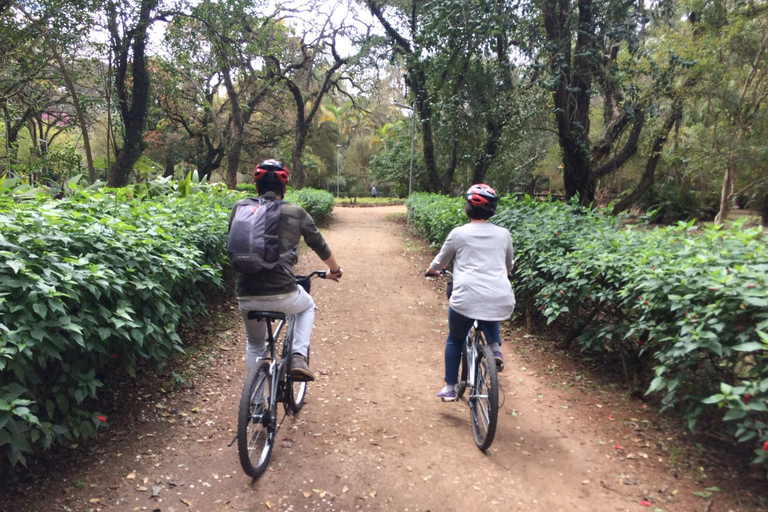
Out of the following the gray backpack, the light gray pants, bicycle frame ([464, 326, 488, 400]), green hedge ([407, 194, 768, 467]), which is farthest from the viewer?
bicycle frame ([464, 326, 488, 400])

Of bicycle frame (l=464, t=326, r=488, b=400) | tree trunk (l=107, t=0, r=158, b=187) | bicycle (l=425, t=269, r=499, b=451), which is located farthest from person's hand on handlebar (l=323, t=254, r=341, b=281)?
tree trunk (l=107, t=0, r=158, b=187)

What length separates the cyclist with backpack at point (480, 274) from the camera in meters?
3.25

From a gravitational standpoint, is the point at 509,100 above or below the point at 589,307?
above

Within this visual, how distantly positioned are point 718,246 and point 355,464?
291 cm

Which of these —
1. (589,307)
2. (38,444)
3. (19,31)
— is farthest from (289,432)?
(19,31)

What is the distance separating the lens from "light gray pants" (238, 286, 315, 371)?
2921 millimetres

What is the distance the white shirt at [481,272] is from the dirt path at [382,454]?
Answer: 989 mm

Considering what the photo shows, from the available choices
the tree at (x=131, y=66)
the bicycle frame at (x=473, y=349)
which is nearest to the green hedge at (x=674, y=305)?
the bicycle frame at (x=473, y=349)

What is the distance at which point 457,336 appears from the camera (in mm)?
3473

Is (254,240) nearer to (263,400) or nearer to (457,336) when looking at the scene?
(263,400)

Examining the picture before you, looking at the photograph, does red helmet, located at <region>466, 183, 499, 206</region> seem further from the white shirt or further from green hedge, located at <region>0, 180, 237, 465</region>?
green hedge, located at <region>0, 180, 237, 465</region>

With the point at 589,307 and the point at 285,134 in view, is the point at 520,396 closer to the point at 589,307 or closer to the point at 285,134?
the point at 589,307

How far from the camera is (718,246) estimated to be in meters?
3.11

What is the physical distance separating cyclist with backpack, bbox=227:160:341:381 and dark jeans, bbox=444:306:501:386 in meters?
1.05
